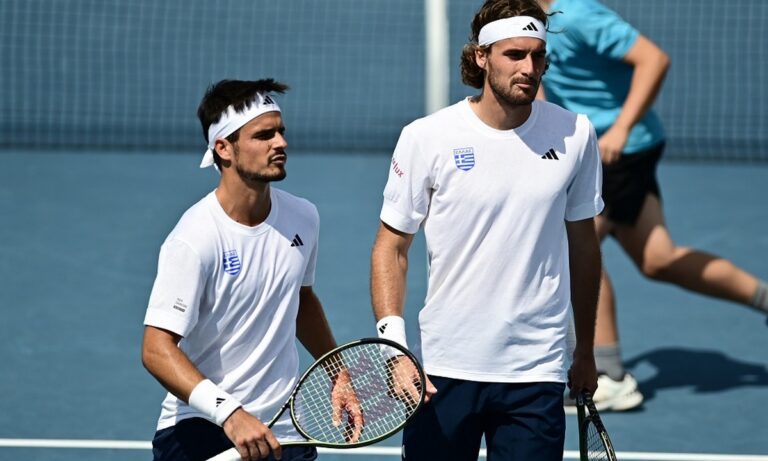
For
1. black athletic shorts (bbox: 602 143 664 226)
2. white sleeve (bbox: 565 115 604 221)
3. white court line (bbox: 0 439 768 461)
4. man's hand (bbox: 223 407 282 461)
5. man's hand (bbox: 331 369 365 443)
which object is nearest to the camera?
man's hand (bbox: 223 407 282 461)

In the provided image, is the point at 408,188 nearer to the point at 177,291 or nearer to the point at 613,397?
the point at 177,291

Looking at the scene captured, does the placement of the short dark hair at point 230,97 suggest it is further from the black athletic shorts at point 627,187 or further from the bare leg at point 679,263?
the bare leg at point 679,263

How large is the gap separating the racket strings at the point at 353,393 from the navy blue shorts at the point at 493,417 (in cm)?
29

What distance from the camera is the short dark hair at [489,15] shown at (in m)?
4.20

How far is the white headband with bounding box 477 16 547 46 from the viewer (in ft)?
13.6

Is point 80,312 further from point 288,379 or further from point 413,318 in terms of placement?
point 288,379

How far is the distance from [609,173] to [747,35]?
6912mm

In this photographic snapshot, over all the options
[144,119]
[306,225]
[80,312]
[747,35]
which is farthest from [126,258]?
[747,35]

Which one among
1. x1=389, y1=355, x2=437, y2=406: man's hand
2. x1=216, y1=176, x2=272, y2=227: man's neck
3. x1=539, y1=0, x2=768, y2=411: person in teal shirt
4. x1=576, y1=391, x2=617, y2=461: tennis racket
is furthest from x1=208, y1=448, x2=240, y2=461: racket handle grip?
x1=539, y1=0, x2=768, y2=411: person in teal shirt

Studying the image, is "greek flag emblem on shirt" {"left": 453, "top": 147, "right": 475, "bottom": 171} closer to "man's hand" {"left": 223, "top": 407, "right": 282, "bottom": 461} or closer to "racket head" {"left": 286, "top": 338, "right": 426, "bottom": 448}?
"racket head" {"left": 286, "top": 338, "right": 426, "bottom": 448}

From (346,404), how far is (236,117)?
834mm

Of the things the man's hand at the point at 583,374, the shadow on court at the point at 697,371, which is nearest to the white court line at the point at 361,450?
the shadow on court at the point at 697,371

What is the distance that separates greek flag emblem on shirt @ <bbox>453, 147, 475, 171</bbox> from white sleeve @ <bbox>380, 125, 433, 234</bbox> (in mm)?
90

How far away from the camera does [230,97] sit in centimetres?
407
